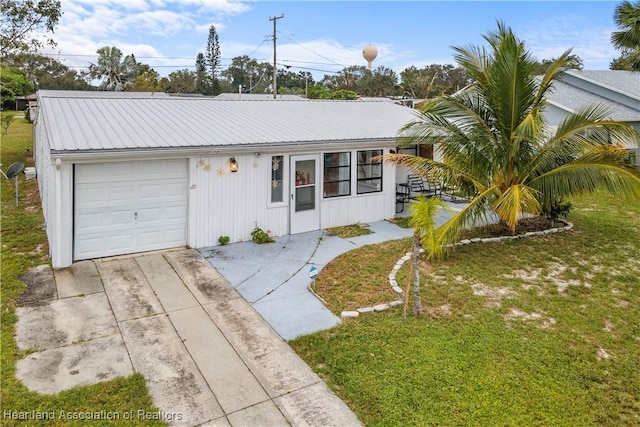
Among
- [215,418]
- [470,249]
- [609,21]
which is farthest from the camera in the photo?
[609,21]

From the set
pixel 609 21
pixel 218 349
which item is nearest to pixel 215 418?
pixel 218 349

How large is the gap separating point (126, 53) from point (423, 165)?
62.1 m

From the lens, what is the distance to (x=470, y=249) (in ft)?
31.0

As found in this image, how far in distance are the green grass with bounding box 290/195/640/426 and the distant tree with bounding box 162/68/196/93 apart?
224 ft

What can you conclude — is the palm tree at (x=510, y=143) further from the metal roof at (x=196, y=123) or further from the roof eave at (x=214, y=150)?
the metal roof at (x=196, y=123)

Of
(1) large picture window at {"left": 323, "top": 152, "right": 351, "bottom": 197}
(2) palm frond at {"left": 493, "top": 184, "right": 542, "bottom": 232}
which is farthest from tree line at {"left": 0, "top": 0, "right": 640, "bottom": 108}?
Result: (2) palm frond at {"left": 493, "top": 184, "right": 542, "bottom": 232}

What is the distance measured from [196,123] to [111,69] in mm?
56867

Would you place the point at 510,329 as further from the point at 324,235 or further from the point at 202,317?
the point at 324,235

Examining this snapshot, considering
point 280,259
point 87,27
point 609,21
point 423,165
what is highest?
point 87,27

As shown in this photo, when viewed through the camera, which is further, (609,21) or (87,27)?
(87,27)

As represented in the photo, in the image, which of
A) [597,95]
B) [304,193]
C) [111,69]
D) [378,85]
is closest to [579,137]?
[304,193]

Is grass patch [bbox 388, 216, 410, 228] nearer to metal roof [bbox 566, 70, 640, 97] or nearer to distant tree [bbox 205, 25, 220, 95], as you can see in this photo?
metal roof [bbox 566, 70, 640, 97]

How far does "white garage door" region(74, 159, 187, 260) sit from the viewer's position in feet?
27.7

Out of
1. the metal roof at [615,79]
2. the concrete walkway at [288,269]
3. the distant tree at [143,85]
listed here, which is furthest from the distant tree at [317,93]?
the concrete walkway at [288,269]
